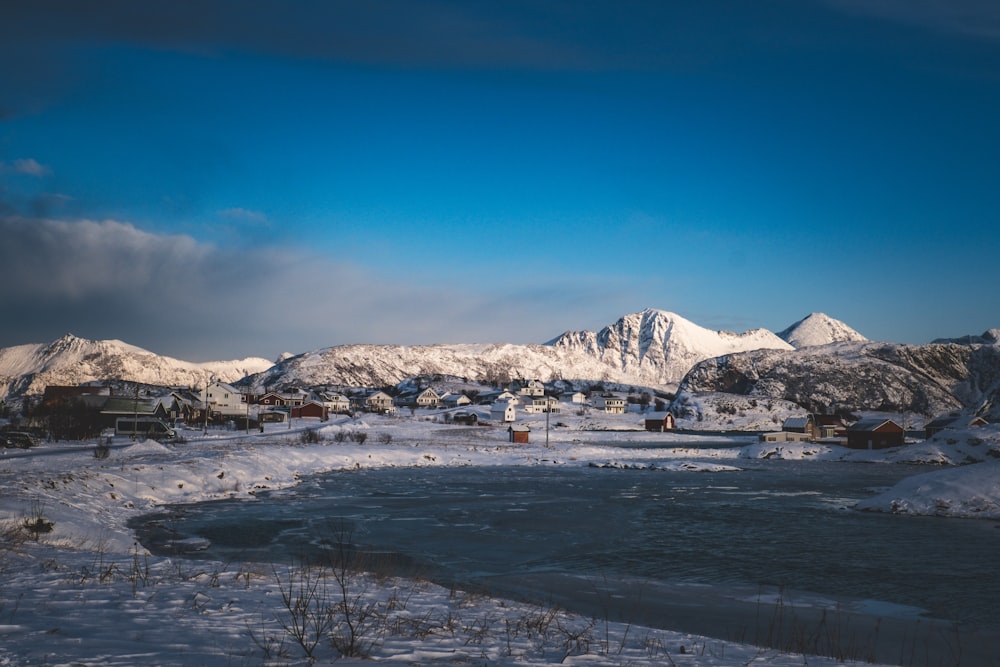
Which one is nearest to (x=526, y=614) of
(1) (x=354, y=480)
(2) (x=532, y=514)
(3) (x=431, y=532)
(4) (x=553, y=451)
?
(3) (x=431, y=532)

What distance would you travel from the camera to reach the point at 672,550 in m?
19.2

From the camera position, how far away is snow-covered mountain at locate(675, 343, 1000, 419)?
150 metres

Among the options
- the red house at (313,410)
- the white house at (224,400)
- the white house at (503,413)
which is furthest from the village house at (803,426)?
the white house at (224,400)

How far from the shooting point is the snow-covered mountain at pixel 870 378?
150m

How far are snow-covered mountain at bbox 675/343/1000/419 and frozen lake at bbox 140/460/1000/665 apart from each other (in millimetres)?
129950

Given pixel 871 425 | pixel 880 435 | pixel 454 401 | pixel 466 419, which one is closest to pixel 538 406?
pixel 454 401

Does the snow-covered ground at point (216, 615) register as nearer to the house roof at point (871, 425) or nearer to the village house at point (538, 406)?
the house roof at point (871, 425)

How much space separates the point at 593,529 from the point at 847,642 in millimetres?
12532

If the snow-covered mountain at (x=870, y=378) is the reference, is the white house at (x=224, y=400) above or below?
Result: below

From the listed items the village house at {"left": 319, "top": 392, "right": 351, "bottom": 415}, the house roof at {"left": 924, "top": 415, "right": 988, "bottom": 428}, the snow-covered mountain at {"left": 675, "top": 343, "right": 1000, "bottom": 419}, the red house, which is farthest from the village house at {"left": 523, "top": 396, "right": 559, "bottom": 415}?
the house roof at {"left": 924, "top": 415, "right": 988, "bottom": 428}

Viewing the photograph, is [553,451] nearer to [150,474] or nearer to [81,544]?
[150,474]

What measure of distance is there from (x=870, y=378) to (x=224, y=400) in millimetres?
143276

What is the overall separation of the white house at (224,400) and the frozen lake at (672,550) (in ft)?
243

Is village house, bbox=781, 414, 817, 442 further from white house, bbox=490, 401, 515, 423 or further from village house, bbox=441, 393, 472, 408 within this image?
village house, bbox=441, 393, 472, 408
